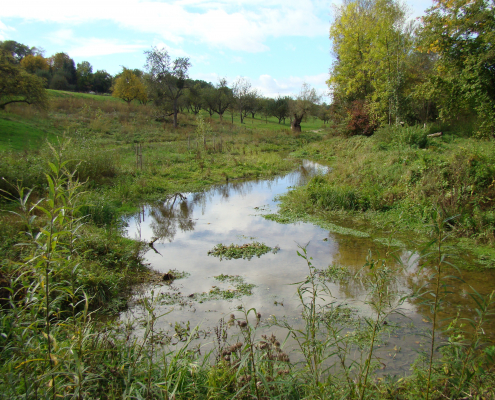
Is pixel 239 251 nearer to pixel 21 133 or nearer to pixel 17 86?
pixel 21 133

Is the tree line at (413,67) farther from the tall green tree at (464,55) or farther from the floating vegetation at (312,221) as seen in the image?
the floating vegetation at (312,221)

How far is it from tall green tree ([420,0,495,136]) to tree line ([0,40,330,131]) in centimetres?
1784

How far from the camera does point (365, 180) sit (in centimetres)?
1169

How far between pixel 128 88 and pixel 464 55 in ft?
151

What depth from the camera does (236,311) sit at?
513 centimetres

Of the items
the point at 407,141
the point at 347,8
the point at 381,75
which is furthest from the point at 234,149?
Answer: the point at 347,8

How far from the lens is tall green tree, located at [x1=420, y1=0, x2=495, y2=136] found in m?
15.1

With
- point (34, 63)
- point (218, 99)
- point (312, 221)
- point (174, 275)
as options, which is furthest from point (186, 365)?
point (34, 63)

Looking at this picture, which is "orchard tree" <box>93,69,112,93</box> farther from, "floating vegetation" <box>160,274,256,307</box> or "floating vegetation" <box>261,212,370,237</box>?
"floating vegetation" <box>160,274,256,307</box>

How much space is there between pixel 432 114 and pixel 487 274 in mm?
22473

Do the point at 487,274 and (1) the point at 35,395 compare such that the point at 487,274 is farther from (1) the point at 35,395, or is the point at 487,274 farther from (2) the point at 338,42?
(2) the point at 338,42

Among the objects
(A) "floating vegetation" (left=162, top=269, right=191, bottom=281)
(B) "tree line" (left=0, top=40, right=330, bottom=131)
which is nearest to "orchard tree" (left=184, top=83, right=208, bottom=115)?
(B) "tree line" (left=0, top=40, right=330, bottom=131)

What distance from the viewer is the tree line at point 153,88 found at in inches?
969

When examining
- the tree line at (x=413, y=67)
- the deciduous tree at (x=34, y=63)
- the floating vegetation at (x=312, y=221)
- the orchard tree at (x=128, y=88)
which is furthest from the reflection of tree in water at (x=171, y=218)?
the deciduous tree at (x=34, y=63)
